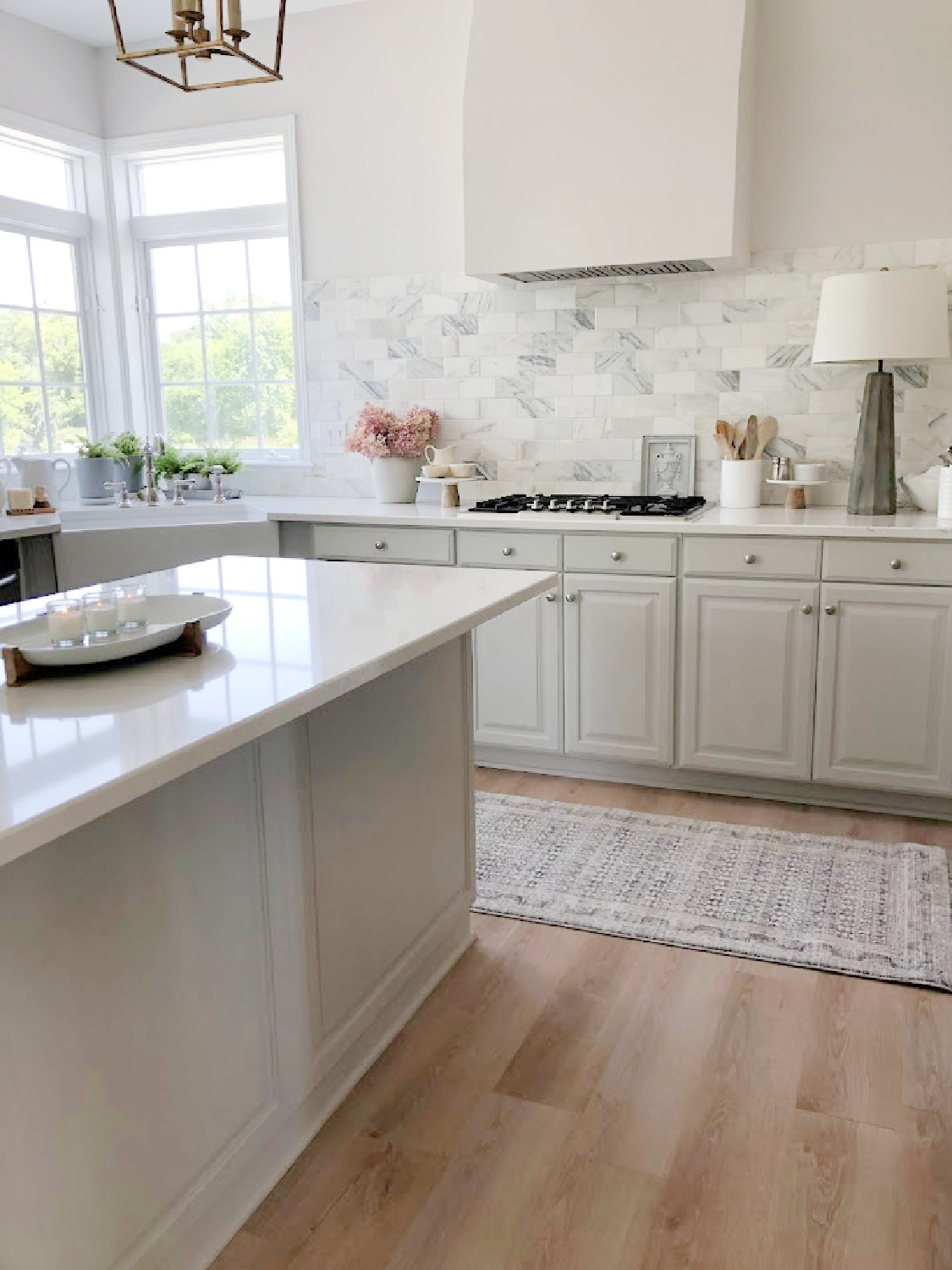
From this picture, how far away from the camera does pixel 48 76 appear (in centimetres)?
429

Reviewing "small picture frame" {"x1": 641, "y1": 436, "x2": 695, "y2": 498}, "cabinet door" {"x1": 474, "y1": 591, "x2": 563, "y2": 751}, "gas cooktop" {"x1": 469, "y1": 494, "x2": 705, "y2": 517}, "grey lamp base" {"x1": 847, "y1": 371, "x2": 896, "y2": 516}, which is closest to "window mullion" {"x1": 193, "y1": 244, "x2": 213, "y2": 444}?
"gas cooktop" {"x1": 469, "y1": 494, "x2": 705, "y2": 517}

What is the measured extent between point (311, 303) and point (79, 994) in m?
3.51

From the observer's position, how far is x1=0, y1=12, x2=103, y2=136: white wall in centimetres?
411

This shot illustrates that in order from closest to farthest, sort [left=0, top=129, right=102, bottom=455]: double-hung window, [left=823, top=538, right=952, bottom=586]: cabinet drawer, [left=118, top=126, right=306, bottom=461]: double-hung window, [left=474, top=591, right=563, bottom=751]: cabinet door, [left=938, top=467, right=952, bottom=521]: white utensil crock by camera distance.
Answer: [left=823, top=538, right=952, bottom=586]: cabinet drawer < [left=938, top=467, right=952, bottom=521]: white utensil crock < [left=474, top=591, right=563, bottom=751]: cabinet door < [left=0, top=129, right=102, bottom=455]: double-hung window < [left=118, top=126, right=306, bottom=461]: double-hung window

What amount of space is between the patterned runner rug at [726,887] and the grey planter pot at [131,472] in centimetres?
→ 208

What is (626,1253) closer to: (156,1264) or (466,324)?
(156,1264)

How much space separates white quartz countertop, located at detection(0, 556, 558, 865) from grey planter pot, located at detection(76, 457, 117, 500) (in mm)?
2039

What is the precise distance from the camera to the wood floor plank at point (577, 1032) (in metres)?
2.06

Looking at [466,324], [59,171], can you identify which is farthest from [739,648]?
[59,171]

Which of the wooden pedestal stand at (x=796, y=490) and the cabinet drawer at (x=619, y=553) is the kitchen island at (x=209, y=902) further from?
the wooden pedestal stand at (x=796, y=490)

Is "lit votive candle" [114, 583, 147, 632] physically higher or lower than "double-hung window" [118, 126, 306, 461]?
lower

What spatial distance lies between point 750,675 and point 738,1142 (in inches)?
67.1

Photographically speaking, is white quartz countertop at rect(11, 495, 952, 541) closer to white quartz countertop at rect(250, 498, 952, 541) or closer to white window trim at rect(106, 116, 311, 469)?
white quartz countertop at rect(250, 498, 952, 541)

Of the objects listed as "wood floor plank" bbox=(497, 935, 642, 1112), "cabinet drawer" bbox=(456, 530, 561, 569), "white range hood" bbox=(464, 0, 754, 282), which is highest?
"white range hood" bbox=(464, 0, 754, 282)
